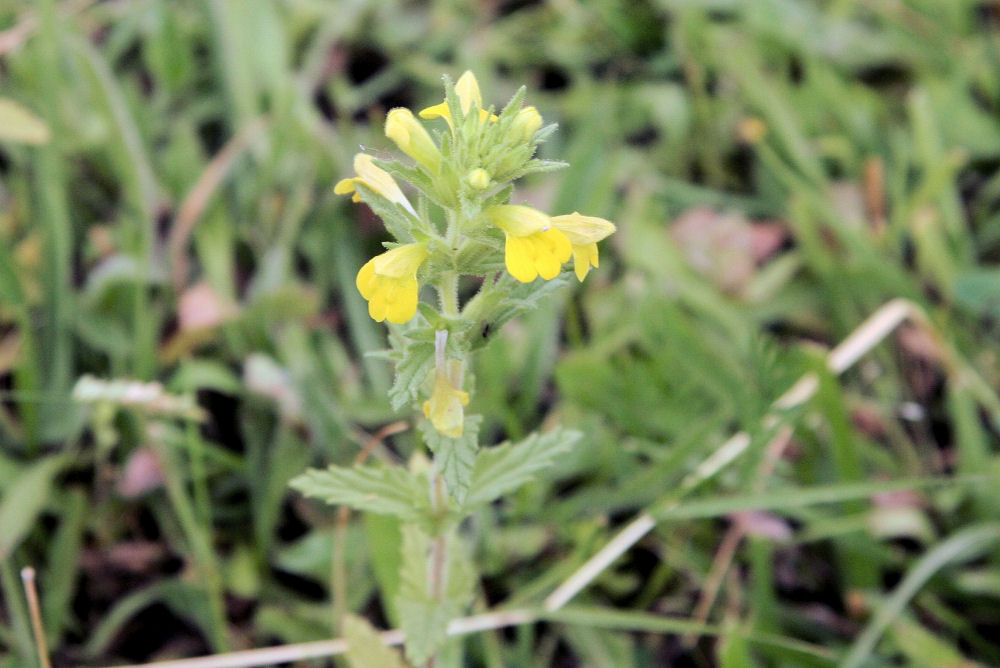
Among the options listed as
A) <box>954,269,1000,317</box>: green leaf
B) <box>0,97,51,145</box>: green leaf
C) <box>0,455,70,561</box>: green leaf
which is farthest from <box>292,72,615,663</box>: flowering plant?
<box>954,269,1000,317</box>: green leaf

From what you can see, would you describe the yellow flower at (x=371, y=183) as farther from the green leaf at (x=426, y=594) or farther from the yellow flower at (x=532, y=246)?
the green leaf at (x=426, y=594)

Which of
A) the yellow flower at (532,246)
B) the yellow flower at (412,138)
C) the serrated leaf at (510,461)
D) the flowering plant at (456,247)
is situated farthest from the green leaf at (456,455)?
the yellow flower at (412,138)

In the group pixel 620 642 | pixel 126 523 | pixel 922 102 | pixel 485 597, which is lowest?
pixel 620 642

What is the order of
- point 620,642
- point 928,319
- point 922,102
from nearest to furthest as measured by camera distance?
point 620,642
point 928,319
point 922,102

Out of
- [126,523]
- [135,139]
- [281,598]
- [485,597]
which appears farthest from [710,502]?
[135,139]

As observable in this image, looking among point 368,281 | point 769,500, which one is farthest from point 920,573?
point 368,281

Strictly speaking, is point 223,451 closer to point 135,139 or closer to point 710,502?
point 135,139
